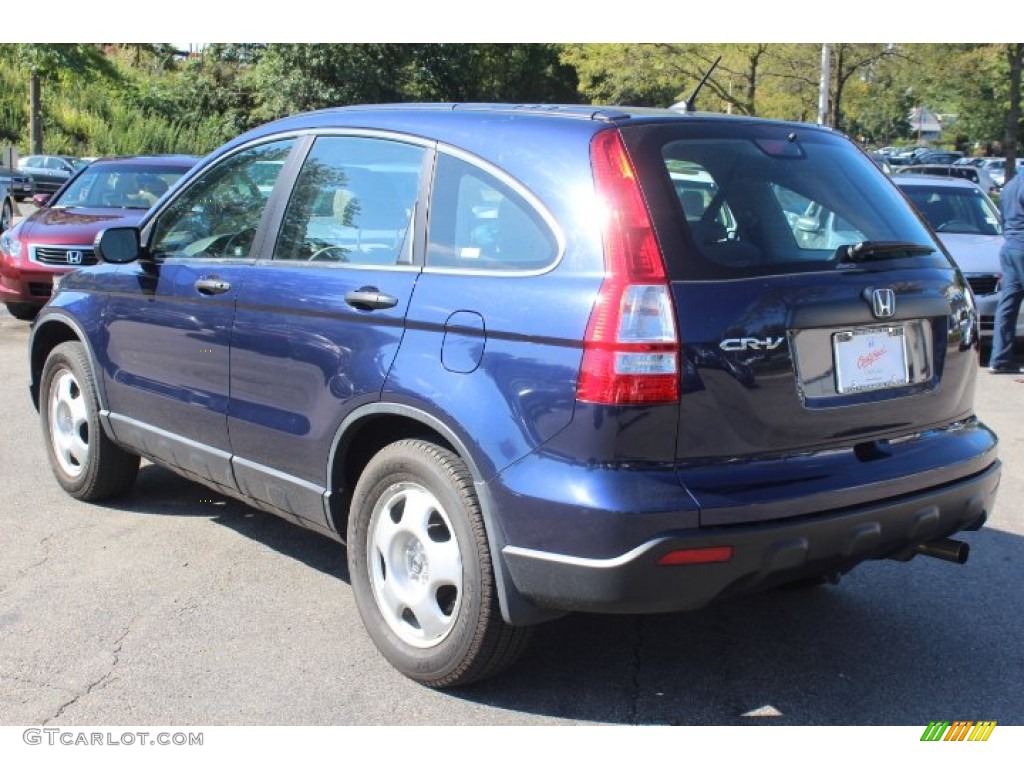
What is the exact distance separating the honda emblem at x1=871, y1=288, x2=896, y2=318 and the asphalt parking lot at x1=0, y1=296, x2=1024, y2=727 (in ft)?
4.07

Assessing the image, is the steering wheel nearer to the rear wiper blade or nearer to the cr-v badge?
the cr-v badge

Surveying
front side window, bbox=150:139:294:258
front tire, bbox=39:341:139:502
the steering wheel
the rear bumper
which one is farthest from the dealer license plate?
front tire, bbox=39:341:139:502

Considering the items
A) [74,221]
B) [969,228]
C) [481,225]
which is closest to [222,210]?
[481,225]

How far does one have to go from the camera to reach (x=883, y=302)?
358cm

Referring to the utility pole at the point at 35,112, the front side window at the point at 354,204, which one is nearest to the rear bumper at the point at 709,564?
the front side window at the point at 354,204

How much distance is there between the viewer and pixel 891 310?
360 cm

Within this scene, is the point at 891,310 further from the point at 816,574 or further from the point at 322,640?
the point at 322,640

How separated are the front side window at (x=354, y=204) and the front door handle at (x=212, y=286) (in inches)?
10.5

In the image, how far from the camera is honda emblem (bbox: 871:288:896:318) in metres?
3.55

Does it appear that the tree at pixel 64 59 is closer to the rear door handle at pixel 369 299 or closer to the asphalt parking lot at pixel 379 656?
the asphalt parking lot at pixel 379 656

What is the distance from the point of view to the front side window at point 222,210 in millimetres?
4629

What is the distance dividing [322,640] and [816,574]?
5.76 ft
